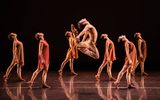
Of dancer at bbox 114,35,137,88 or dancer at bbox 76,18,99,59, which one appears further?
dancer at bbox 76,18,99,59

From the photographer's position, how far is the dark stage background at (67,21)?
1758 cm

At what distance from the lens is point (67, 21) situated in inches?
699

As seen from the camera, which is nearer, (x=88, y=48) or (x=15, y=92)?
(x=15, y=92)

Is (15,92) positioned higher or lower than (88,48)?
lower

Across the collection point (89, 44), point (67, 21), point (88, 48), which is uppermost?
point (67, 21)

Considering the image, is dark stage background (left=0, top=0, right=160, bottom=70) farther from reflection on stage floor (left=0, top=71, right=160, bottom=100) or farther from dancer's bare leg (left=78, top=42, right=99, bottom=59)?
dancer's bare leg (left=78, top=42, right=99, bottom=59)

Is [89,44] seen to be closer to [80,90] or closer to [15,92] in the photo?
[80,90]

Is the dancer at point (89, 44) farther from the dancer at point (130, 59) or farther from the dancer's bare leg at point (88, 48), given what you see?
the dancer at point (130, 59)

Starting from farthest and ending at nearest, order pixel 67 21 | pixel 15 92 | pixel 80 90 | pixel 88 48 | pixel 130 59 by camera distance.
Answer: pixel 67 21 < pixel 88 48 < pixel 130 59 < pixel 80 90 < pixel 15 92

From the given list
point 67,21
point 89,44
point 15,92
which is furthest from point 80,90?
point 67,21

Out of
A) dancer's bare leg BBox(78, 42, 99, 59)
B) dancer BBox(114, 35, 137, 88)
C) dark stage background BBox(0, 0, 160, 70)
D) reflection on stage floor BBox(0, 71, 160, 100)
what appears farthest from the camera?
dark stage background BBox(0, 0, 160, 70)

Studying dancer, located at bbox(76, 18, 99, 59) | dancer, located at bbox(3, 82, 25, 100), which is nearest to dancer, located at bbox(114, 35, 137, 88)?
dancer, located at bbox(76, 18, 99, 59)

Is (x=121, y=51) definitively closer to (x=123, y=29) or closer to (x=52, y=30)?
(x=123, y=29)

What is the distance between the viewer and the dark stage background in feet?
57.7
